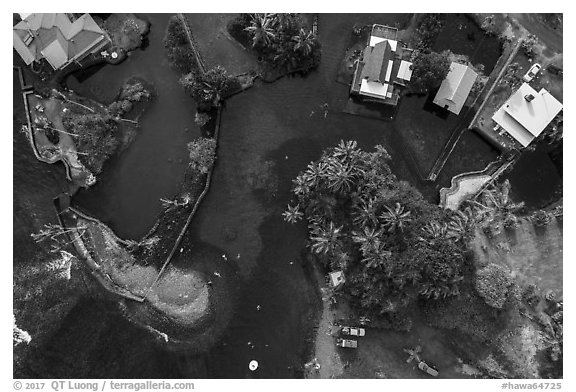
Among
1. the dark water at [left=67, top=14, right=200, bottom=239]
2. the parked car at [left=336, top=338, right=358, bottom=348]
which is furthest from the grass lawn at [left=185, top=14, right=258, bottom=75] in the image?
the parked car at [left=336, top=338, right=358, bottom=348]

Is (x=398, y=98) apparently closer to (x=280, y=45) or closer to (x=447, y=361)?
(x=280, y=45)

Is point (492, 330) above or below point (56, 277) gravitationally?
above

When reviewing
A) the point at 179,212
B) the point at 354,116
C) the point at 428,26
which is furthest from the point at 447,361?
the point at 428,26

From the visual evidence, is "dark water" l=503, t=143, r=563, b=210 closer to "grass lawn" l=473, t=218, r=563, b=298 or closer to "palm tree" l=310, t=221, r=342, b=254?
"grass lawn" l=473, t=218, r=563, b=298

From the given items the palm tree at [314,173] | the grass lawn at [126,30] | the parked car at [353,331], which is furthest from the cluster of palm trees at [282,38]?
the parked car at [353,331]

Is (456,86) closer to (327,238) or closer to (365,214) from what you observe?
(365,214)

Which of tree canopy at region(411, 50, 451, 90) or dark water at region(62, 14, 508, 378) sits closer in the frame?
tree canopy at region(411, 50, 451, 90)

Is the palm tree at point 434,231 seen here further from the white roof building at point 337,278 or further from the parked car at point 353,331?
the parked car at point 353,331

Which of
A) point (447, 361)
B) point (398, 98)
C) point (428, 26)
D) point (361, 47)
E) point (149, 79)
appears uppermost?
point (428, 26)
